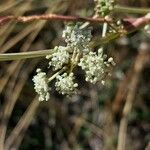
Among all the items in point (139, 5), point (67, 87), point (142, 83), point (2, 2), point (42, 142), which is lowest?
point (42, 142)

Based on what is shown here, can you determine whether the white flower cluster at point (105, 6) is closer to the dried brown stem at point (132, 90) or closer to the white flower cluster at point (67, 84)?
the white flower cluster at point (67, 84)

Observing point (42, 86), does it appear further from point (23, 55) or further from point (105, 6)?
point (105, 6)

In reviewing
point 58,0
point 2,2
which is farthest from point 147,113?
point 2,2

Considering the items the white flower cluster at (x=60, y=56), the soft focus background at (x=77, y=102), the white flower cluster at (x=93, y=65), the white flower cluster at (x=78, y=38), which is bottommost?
the soft focus background at (x=77, y=102)

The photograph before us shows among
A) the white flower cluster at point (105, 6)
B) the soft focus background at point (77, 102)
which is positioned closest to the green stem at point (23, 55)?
the white flower cluster at point (105, 6)

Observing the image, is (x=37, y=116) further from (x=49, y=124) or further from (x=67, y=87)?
(x=67, y=87)

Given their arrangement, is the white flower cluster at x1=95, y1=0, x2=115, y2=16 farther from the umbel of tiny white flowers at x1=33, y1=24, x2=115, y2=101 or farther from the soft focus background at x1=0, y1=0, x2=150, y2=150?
the soft focus background at x1=0, y1=0, x2=150, y2=150
